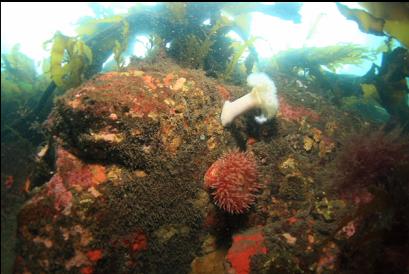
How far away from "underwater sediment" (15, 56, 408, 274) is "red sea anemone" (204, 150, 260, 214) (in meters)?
0.26

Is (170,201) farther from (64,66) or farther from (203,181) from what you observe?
(64,66)

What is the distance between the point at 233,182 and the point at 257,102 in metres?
1.18

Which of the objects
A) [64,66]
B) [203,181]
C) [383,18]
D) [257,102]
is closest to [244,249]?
[203,181]

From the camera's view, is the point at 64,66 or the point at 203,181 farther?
the point at 64,66

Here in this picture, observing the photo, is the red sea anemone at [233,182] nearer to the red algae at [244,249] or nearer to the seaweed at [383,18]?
the red algae at [244,249]

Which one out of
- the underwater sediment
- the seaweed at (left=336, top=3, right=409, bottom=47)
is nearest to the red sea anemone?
the underwater sediment

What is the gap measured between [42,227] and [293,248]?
2607 millimetres

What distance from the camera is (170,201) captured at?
3400mm

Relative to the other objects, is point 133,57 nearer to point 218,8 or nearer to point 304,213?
point 218,8

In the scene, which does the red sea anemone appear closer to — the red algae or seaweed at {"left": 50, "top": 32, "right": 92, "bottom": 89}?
the red algae

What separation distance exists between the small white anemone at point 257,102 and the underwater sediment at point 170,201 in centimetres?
15

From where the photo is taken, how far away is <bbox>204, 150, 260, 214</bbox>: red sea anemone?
10.7ft

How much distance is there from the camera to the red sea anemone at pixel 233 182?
3.27m

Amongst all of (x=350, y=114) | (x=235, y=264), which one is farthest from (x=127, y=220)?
(x=350, y=114)
